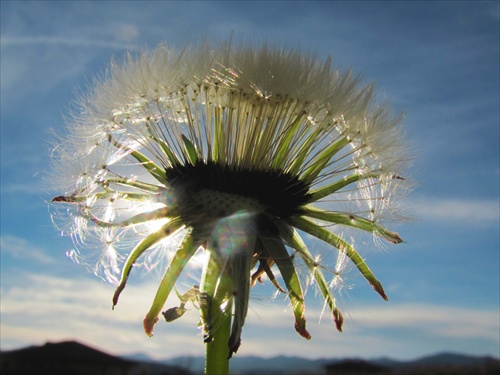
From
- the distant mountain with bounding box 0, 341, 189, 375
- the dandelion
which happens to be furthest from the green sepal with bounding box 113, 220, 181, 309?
the distant mountain with bounding box 0, 341, 189, 375

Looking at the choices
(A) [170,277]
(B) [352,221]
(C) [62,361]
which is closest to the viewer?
(A) [170,277]

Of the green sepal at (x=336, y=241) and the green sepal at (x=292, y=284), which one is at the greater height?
the green sepal at (x=336, y=241)

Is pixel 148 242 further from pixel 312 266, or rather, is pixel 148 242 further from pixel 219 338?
pixel 312 266

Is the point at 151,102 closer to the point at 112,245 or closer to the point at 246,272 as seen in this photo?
the point at 112,245

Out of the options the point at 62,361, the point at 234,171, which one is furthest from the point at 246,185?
the point at 62,361

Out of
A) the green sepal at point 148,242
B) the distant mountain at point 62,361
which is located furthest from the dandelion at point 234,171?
the distant mountain at point 62,361

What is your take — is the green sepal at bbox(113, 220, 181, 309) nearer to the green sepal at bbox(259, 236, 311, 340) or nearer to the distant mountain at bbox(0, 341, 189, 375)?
the green sepal at bbox(259, 236, 311, 340)

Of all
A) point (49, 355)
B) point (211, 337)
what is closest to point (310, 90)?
point (211, 337)

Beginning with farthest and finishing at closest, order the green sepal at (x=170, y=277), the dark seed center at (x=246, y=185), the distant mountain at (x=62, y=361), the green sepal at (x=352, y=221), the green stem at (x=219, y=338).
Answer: the distant mountain at (x=62, y=361) < the green sepal at (x=352, y=221) < the dark seed center at (x=246, y=185) < the green sepal at (x=170, y=277) < the green stem at (x=219, y=338)

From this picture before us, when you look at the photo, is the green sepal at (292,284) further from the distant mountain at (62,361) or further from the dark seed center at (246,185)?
the distant mountain at (62,361)
